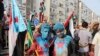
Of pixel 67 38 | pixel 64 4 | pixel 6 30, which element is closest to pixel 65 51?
pixel 67 38

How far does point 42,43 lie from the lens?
7445 mm

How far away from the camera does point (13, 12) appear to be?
748cm

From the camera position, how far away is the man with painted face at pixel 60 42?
7.02 metres

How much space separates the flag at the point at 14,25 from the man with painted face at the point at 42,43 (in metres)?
0.35

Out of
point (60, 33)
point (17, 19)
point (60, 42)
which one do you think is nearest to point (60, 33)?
point (60, 33)

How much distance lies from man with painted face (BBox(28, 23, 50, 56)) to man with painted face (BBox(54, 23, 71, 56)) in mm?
281

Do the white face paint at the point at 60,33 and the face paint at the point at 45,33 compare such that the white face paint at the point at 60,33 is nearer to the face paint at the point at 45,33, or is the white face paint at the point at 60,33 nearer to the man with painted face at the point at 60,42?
the man with painted face at the point at 60,42

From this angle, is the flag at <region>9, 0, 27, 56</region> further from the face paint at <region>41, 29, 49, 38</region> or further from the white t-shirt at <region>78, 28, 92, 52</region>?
the white t-shirt at <region>78, 28, 92, 52</region>

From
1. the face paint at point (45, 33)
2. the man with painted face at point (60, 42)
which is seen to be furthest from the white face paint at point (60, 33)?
the face paint at point (45, 33)

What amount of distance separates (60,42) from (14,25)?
0.97 m

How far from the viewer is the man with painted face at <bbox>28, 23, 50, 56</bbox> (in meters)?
7.38

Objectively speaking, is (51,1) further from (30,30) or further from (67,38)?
(67,38)

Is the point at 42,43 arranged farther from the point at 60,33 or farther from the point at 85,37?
the point at 85,37

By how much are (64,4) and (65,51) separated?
14.2 m
